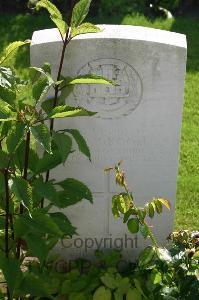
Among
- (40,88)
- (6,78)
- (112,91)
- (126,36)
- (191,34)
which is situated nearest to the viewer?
(6,78)

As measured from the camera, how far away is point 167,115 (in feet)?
10.9

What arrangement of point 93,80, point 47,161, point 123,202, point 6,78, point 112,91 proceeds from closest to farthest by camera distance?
point 6,78, point 93,80, point 47,161, point 123,202, point 112,91

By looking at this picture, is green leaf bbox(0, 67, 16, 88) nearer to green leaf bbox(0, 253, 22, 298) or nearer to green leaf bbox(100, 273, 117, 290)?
green leaf bbox(0, 253, 22, 298)

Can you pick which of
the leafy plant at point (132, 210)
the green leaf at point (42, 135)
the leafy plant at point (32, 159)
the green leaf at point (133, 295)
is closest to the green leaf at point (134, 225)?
the leafy plant at point (132, 210)

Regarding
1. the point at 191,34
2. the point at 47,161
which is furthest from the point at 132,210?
the point at 191,34

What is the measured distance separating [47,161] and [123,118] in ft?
2.23

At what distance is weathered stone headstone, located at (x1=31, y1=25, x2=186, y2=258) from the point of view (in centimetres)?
314

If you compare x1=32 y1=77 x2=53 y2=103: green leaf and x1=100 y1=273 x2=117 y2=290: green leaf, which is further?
x1=100 y1=273 x2=117 y2=290: green leaf

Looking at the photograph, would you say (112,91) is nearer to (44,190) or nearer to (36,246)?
(44,190)

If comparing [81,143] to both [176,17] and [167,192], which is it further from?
[176,17]

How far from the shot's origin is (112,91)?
325cm

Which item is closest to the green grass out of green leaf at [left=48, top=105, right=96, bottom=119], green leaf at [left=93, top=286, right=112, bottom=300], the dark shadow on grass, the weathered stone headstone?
the dark shadow on grass

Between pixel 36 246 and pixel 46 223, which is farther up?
pixel 46 223

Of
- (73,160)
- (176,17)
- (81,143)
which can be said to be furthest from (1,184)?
(176,17)
